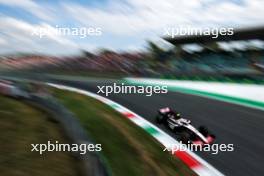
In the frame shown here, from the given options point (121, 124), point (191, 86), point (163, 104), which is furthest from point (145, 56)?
point (121, 124)

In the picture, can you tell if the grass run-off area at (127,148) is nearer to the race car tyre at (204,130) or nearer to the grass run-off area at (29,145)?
the grass run-off area at (29,145)

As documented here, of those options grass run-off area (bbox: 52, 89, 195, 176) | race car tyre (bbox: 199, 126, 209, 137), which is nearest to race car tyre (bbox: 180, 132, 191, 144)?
race car tyre (bbox: 199, 126, 209, 137)

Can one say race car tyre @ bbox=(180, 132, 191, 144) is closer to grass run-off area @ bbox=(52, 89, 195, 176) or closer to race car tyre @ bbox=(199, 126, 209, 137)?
race car tyre @ bbox=(199, 126, 209, 137)

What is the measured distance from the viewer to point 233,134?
7.67 m

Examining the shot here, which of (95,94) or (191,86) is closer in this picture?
(95,94)

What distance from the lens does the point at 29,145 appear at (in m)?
6.27

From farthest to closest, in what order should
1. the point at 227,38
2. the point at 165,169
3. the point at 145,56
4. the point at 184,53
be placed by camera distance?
the point at 145,56, the point at 184,53, the point at 227,38, the point at 165,169

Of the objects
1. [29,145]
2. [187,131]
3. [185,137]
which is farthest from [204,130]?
[29,145]

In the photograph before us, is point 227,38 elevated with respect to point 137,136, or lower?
elevated

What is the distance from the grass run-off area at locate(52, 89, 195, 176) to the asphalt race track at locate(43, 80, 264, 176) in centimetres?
66

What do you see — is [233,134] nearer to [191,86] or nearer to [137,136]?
[137,136]

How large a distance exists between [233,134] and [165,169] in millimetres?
2622

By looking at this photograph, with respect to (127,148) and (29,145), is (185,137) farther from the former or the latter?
(29,145)

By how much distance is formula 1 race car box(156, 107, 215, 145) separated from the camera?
22.7 ft
